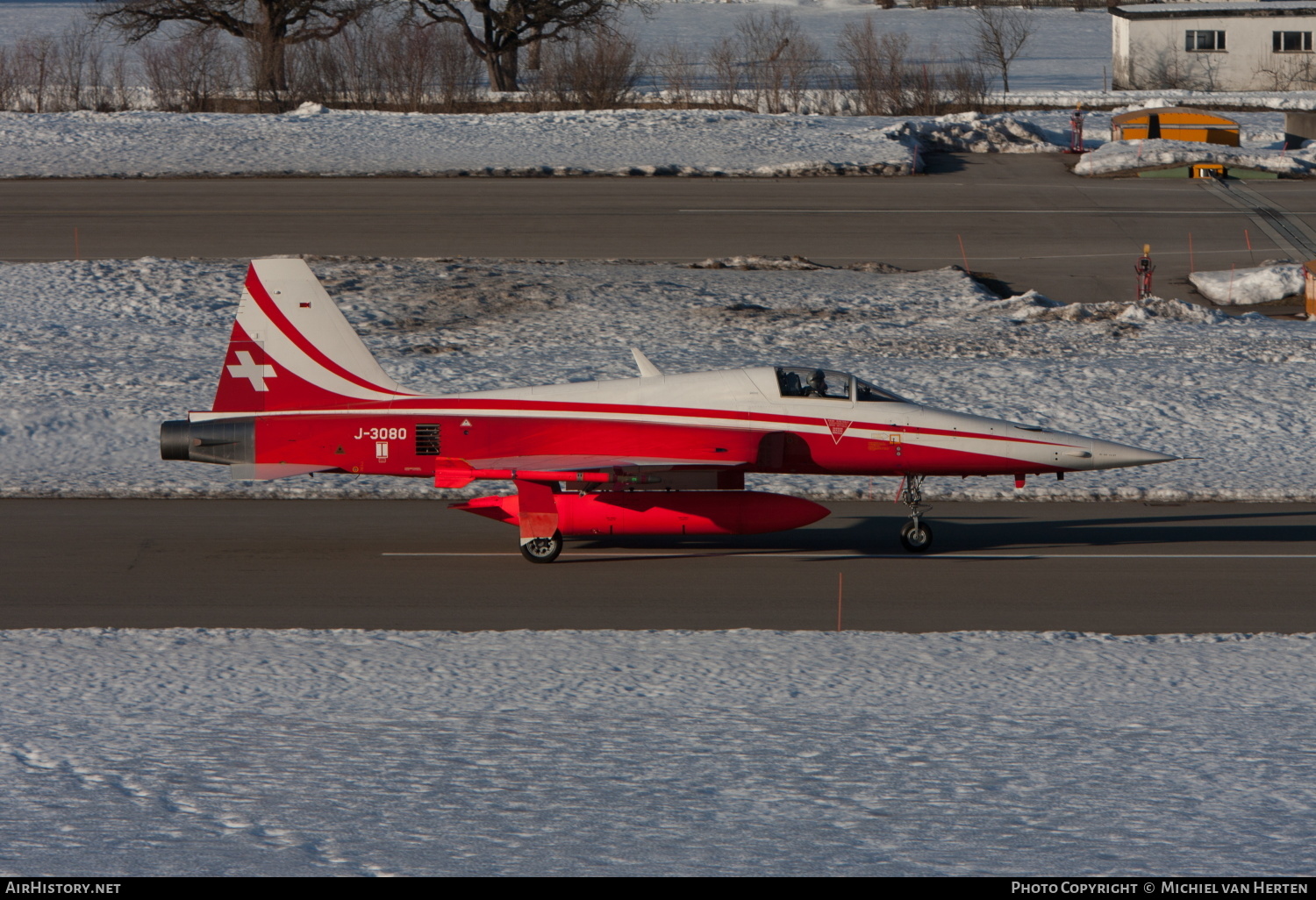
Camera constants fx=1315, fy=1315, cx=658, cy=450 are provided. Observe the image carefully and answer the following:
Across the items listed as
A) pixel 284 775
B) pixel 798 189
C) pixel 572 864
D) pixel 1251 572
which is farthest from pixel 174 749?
pixel 798 189

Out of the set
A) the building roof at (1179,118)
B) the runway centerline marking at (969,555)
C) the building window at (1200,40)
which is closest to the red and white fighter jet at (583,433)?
the runway centerline marking at (969,555)

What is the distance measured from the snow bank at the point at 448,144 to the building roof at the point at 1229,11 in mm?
24118

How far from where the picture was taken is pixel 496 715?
9.88m

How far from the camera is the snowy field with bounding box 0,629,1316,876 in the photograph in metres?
7.23

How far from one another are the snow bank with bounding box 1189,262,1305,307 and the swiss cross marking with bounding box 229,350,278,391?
21290 millimetres

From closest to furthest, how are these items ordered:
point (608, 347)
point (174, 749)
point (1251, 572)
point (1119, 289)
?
1. point (174, 749)
2. point (1251, 572)
3. point (608, 347)
4. point (1119, 289)

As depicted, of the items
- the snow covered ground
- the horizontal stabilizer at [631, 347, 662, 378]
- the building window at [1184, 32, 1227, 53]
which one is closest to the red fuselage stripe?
the horizontal stabilizer at [631, 347, 662, 378]

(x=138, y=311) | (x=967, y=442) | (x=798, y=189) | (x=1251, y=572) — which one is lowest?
(x=1251, y=572)

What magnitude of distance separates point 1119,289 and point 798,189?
11.5m

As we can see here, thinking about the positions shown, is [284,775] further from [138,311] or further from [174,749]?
[138,311]

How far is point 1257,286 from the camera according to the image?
28703mm

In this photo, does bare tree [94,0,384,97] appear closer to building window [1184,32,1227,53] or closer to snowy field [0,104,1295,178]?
snowy field [0,104,1295,178]
